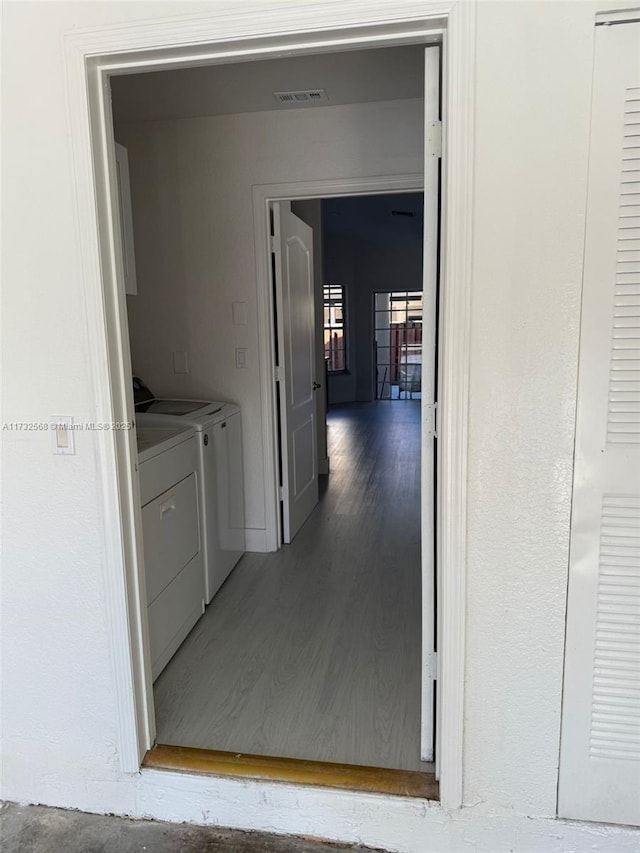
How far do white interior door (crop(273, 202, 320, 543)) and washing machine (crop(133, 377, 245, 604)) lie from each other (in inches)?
12.6

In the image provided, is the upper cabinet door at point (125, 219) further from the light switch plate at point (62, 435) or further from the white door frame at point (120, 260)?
the light switch plate at point (62, 435)

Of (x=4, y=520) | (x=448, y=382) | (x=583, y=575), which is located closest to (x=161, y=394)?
(x=4, y=520)

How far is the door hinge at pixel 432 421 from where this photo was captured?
5.36 ft

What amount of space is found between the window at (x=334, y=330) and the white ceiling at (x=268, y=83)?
296 inches

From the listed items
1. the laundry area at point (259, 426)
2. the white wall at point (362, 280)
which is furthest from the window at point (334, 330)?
the laundry area at point (259, 426)

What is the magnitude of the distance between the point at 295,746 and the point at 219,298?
8.06 ft

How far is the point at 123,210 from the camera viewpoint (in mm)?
2512

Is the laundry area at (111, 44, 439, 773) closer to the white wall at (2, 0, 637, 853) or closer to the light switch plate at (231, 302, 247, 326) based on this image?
the light switch plate at (231, 302, 247, 326)

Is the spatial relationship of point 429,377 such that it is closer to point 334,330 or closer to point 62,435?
point 62,435

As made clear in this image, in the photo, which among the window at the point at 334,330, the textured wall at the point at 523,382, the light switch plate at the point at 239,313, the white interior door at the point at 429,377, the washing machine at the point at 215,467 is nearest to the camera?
the textured wall at the point at 523,382

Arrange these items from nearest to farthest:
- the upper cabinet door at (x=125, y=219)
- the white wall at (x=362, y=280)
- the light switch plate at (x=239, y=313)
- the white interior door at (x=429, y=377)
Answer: the white interior door at (x=429, y=377) < the upper cabinet door at (x=125, y=219) < the light switch plate at (x=239, y=313) < the white wall at (x=362, y=280)

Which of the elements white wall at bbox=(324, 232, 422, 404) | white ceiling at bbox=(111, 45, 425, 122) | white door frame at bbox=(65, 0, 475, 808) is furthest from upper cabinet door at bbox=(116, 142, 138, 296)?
white wall at bbox=(324, 232, 422, 404)

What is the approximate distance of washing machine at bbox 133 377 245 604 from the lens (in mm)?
2852

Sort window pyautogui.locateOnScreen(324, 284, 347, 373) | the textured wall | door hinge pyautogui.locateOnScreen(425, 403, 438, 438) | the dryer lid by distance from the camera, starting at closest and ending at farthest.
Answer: the textured wall → door hinge pyautogui.locateOnScreen(425, 403, 438, 438) → the dryer lid → window pyautogui.locateOnScreen(324, 284, 347, 373)
